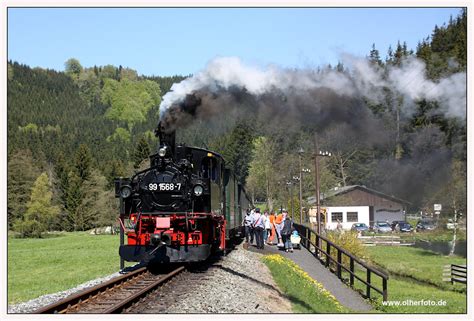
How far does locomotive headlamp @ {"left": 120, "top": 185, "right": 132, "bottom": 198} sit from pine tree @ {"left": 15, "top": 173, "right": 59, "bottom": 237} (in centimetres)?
4419

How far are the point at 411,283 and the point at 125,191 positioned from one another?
43.0 feet

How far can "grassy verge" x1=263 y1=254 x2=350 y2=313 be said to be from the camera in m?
→ 13.4

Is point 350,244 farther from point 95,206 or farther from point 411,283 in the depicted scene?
point 95,206

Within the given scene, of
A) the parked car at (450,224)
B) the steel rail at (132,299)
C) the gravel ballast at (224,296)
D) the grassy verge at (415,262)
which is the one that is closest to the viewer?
the steel rail at (132,299)

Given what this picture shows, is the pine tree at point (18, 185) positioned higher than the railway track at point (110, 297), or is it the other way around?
the pine tree at point (18, 185)

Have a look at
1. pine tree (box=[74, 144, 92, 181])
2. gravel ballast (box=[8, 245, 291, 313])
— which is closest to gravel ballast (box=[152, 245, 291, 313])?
gravel ballast (box=[8, 245, 291, 313])

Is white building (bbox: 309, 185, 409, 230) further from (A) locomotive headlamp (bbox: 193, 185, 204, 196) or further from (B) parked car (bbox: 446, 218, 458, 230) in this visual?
(A) locomotive headlamp (bbox: 193, 185, 204, 196)

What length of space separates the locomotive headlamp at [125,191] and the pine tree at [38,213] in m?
44.2

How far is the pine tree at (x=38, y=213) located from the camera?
190 feet

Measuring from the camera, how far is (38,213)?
60312 millimetres

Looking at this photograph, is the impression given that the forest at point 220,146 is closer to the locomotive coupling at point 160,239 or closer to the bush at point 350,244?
the bush at point 350,244

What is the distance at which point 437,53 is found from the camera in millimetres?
16531

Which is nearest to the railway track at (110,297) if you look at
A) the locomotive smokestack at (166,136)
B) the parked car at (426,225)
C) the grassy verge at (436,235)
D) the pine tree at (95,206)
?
the locomotive smokestack at (166,136)

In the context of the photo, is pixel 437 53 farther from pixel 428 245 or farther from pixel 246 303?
pixel 428 245
